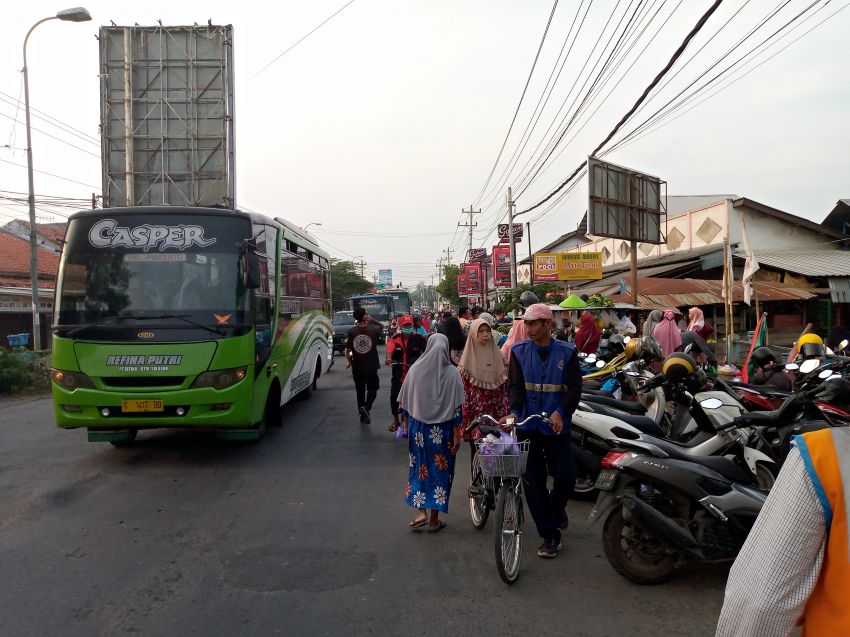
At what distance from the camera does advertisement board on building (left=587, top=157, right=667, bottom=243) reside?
16.1 meters

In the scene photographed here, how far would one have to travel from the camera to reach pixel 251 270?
743 cm

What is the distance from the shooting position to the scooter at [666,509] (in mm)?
3883

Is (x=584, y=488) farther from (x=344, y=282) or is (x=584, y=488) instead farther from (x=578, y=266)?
(x=344, y=282)

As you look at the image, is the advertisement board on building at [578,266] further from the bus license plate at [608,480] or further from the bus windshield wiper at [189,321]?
the bus license plate at [608,480]

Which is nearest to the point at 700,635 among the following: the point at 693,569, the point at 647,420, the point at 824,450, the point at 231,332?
the point at 693,569

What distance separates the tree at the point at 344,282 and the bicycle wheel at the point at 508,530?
6194cm

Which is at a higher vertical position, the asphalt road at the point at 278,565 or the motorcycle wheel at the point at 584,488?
A: the motorcycle wheel at the point at 584,488

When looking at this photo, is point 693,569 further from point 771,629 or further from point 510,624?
point 771,629

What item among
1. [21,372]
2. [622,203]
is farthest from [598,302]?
[21,372]

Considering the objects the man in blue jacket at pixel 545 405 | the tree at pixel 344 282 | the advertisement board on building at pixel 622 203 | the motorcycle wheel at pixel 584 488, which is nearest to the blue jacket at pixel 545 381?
the man in blue jacket at pixel 545 405

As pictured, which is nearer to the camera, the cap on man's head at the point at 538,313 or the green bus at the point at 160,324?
→ the cap on man's head at the point at 538,313

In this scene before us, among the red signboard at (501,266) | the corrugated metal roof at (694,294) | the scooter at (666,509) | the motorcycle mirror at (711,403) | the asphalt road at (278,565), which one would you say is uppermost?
the red signboard at (501,266)

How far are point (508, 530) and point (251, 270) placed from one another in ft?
14.8

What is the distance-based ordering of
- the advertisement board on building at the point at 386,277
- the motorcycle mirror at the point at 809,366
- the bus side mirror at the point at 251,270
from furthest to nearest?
the advertisement board on building at the point at 386,277
the bus side mirror at the point at 251,270
the motorcycle mirror at the point at 809,366
